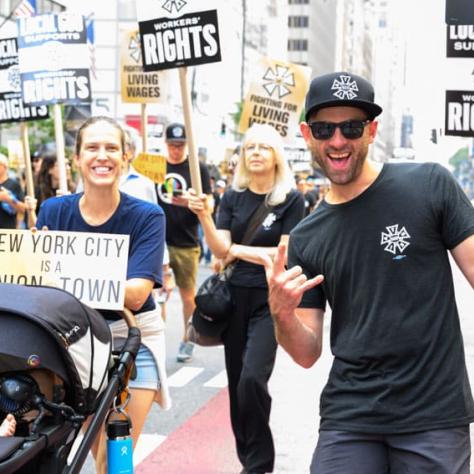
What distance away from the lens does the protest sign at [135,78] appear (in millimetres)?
11531

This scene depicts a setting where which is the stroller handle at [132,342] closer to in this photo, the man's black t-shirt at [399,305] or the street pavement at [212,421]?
the man's black t-shirt at [399,305]

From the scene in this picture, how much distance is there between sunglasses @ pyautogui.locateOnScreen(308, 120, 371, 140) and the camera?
134 inches

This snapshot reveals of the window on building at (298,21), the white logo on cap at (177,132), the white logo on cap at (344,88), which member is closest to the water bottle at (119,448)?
the white logo on cap at (344,88)

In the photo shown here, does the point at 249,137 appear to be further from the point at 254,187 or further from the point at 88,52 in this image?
the point at 88,52

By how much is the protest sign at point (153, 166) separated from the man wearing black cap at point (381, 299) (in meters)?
6.52

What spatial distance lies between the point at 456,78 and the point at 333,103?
9.36 ft

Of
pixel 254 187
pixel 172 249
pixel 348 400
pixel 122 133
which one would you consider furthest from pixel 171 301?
pixel 348 400

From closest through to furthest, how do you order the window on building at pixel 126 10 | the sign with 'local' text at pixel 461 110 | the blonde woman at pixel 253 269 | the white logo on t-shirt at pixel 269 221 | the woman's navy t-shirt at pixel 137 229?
the woman's navy t-shirt at pixel 137 229 → the blonde woman at pixel 253 269 → the white logo on t-shirt at pixel 269 221 → the sign with 'local' text at pixel 461 110 → the window on building at pixel 126 10

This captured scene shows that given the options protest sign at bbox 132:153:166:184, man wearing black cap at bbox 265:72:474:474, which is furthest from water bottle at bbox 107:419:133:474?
protest sign at bbox 132:153:166:184

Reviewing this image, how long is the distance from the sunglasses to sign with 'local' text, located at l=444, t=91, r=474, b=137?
280 centimetres

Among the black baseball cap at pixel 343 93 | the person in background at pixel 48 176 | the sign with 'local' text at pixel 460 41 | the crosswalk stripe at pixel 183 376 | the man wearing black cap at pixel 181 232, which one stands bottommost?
the crosswalk stripe at pixel 183 376

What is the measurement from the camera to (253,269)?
19.2 feet

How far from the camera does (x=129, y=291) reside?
4.27m

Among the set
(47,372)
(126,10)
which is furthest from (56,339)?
(126,10)
